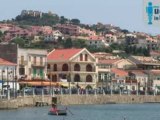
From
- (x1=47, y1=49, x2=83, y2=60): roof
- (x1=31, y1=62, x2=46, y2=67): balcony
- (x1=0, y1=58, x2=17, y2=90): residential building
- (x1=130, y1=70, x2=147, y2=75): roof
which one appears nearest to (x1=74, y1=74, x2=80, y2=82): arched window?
(x1=47, y1=49, x2=83, y2=60): roof

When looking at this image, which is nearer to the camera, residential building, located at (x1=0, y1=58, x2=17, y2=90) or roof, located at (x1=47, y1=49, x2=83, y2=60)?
residential building, located at (x1=0, y1=58, x2=17, y2=90)

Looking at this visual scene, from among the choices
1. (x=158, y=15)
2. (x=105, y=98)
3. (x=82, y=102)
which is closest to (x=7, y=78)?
(x=82, y=102)

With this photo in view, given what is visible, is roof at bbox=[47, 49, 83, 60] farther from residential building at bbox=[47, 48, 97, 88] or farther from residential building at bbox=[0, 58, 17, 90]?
residential building at bbox=[0, 58, 17, 90]

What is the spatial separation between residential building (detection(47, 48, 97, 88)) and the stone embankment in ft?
34.5

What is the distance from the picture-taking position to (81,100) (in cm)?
9475

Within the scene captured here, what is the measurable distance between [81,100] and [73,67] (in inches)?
834

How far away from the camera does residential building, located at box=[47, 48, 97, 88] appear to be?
4488 inches

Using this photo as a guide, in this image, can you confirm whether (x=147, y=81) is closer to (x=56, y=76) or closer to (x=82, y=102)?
(x=56, y=76)

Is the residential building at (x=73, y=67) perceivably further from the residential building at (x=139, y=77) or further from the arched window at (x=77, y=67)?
the residential building at (x=139, y=77)

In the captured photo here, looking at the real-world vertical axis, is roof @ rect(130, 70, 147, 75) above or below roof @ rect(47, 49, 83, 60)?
below

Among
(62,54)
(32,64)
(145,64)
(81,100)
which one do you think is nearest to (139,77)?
(145,64)

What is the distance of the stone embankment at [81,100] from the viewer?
73.9 metres

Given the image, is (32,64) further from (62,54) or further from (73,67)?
(62,54)

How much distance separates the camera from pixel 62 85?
103 m
